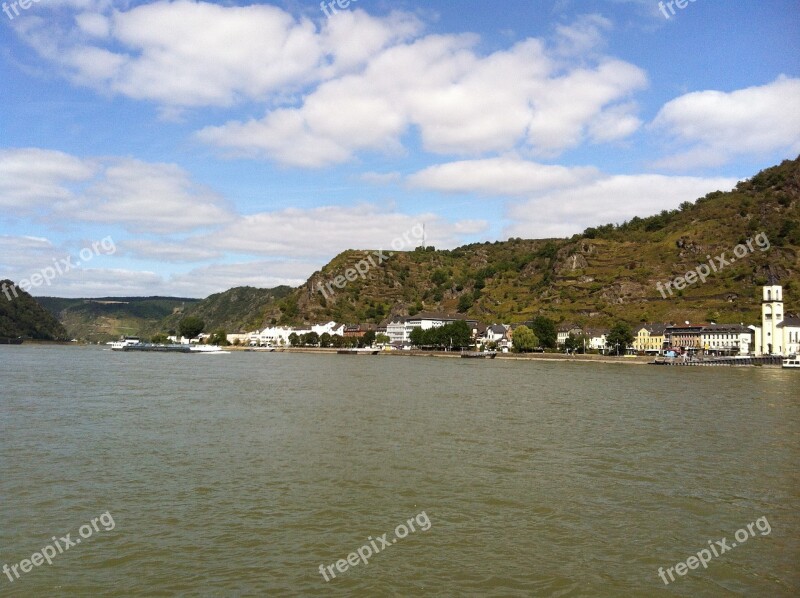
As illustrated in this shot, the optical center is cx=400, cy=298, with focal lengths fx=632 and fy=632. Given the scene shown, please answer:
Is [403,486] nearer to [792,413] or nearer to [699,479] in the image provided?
[699,479]

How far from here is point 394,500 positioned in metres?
16.1

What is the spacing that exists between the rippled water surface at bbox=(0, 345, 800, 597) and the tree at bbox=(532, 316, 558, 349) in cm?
10714

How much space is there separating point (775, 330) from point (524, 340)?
47.3 metres

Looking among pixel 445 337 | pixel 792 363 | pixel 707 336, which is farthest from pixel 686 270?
pixel 445 337

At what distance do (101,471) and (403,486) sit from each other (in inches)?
357

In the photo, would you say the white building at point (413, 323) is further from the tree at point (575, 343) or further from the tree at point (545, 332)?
the tree at point (575, 343)

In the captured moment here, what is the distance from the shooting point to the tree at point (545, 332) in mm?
139375

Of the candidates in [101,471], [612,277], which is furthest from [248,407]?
[612,277]

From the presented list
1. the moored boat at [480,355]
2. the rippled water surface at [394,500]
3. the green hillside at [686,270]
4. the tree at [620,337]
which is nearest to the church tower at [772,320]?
the green hillside at [686,270]

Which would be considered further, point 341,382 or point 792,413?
point 341,382

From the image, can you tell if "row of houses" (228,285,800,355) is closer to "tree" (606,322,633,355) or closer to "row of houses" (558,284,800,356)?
"row of houses" (558,284,800,356)

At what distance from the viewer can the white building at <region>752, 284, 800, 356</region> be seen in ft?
383

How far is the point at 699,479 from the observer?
18812 millimetres

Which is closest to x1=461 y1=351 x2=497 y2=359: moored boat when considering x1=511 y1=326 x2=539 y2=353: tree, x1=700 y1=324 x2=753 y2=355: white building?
x1=511 y1=326 x2=539 y2=353: tree
